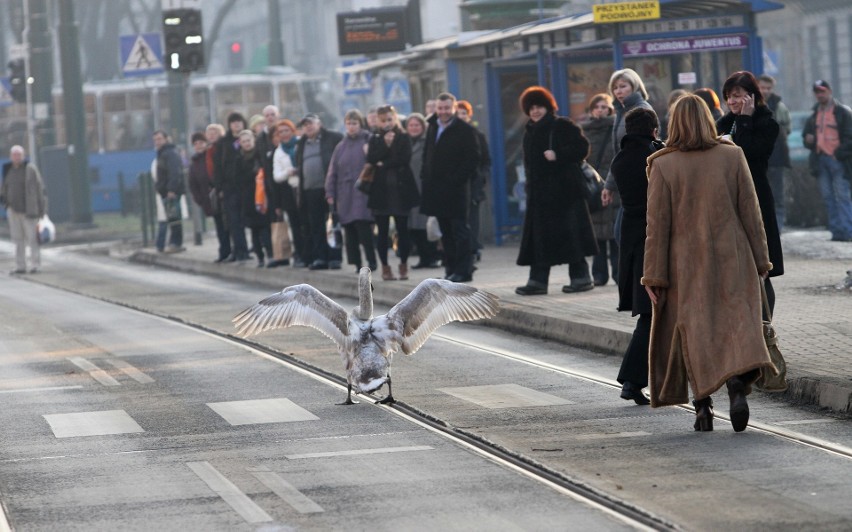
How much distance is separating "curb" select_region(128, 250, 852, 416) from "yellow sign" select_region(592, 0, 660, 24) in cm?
369

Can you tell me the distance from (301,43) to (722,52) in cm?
6149

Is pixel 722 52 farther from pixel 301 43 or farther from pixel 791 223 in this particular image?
pixel 301 43

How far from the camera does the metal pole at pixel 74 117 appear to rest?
3988cm

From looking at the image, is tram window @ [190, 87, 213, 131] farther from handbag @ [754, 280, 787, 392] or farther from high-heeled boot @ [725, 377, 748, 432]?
high-heeled boot @ [725, 377, 748, 432]

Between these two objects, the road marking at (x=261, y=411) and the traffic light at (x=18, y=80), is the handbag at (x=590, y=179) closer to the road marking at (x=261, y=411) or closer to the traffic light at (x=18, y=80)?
the road marking at (x=261, y=411)

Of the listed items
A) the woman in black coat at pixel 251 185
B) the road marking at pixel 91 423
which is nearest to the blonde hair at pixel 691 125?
the road marking at pixel 91 423

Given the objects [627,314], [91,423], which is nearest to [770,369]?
[91,423]

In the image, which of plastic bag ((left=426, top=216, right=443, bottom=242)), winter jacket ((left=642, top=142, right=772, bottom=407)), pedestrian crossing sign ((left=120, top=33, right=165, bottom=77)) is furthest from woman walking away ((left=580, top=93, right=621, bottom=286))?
pedestrian crossing sign ((left=120, top=33, right=165, bottom=77))

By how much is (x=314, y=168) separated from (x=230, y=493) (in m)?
13.4

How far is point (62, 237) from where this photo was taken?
38.3 m

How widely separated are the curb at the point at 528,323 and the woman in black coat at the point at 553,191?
0.60m

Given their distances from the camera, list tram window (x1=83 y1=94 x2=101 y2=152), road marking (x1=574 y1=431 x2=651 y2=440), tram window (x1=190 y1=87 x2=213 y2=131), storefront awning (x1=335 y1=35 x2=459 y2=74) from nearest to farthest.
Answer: road marking (x1=574 y1=431 x2=651 y2=440) < storefront awning (x1=335 y1=35 x2=459 y2=74) < tram window (x1=190 y1=87 x2=213 y2=131) < tram window (x1=83 y1=94 x2=101 y2=152)

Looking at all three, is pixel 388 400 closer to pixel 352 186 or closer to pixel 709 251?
pixel 709 251

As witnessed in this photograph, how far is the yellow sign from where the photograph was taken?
1992 cm
